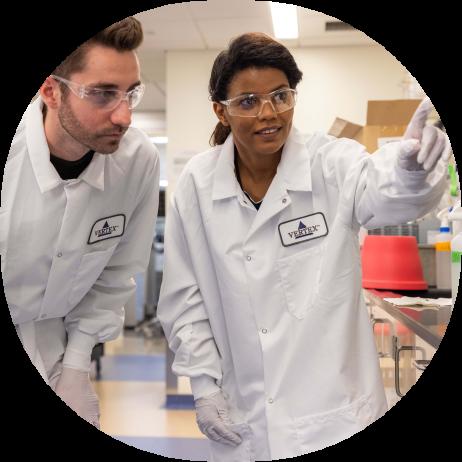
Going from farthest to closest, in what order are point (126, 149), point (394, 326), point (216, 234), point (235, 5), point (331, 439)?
point (235, 5) → point (394, 326) → point (126, 149) → point (216, 234) → point (331, 439)

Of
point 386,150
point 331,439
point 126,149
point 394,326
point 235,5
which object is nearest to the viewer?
point 386,150

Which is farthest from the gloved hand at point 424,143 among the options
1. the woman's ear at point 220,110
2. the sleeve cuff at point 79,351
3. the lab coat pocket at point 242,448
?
the sleeve cuff at point 79,351

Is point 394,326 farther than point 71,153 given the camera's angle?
Yes

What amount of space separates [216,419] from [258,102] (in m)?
0.82

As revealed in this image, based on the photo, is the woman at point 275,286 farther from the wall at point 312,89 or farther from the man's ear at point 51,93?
the wall at point 312,89

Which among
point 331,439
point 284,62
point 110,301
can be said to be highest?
point 284,62

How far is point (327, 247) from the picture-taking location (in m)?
1.48

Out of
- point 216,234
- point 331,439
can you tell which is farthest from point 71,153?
point 331,439

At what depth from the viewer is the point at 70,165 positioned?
5.50ft

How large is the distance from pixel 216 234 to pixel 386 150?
503mm

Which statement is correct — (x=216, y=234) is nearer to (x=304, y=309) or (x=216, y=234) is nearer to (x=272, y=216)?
(x=272, y=216)

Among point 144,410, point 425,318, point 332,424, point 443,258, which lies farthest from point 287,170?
point 144,410

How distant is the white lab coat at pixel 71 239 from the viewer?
1598 millimetres

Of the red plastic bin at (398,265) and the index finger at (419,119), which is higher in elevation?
the index finger at (419,119)
